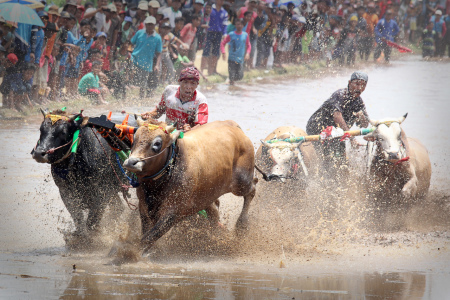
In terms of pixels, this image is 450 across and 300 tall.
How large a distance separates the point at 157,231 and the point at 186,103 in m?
1.81

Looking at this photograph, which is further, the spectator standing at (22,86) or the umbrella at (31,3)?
the umbrella at (31,3)

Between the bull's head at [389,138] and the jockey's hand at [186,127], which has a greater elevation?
the jockey's hand at [186,127]

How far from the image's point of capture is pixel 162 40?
56.5 feet

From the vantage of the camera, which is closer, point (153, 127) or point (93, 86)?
Result: point (153, 127)

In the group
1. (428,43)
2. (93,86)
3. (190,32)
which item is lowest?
(428,43)

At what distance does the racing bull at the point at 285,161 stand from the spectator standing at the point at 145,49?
6.59 m

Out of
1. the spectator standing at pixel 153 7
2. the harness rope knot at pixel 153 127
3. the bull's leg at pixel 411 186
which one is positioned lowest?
the bull's leg at pixel 411 186

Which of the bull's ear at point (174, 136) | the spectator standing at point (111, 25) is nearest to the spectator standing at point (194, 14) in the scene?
the spectator standing at point (111, 25)

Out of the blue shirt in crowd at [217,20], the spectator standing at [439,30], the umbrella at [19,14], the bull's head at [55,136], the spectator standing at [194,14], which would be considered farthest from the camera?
the spectator standing at [439,30]

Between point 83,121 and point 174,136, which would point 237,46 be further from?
point 174,136

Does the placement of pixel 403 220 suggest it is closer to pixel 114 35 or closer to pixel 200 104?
pixel 200 104

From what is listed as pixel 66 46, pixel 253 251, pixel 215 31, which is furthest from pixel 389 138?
pixel 215 31

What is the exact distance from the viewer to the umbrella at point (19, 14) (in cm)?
1312

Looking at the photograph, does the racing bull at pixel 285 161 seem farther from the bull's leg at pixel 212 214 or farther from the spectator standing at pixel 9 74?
the spectator standing at pixel 9 74
